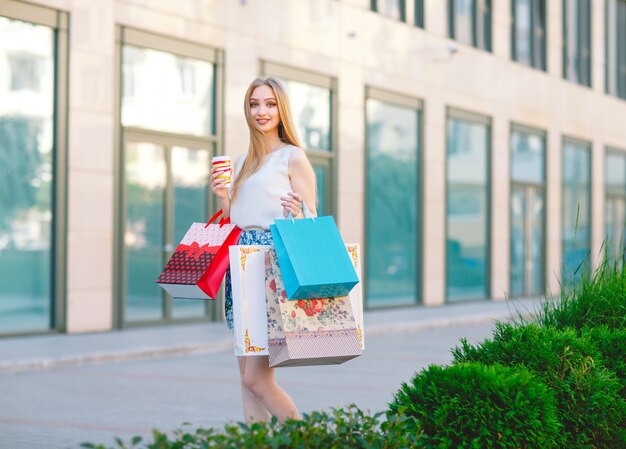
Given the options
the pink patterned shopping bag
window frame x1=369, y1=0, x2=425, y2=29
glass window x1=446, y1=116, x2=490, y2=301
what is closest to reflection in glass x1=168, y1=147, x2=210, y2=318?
window frame x1=369, y1=0, x2=425, y2=29

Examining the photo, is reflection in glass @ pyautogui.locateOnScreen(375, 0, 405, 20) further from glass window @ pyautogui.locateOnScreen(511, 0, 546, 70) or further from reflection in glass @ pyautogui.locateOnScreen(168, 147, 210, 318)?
reflection in glass @ pyautogui.locateOnScreen(168, 147, 210, 318)

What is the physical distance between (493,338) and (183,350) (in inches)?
286

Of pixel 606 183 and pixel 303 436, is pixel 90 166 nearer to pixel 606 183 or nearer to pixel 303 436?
pixel 303 436

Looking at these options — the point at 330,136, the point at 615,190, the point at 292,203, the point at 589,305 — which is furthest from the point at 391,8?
the point at 292,203

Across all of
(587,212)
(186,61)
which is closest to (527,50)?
(587,212)

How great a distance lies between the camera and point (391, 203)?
A: 19594 mm

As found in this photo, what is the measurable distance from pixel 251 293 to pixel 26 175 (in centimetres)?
909

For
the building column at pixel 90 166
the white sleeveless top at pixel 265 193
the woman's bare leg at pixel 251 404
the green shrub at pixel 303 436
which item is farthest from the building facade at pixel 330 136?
the green shrub at pixel 303 436

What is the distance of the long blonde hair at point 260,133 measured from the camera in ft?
15.8

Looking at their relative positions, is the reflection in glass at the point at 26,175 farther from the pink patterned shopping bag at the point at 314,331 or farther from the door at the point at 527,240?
the door at the point at 527,240

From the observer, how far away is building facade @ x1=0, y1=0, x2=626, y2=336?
511 inches

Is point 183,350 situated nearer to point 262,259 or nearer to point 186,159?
point 186,159

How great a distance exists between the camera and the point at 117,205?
45.2 ft

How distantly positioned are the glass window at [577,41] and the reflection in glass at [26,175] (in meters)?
17.2
